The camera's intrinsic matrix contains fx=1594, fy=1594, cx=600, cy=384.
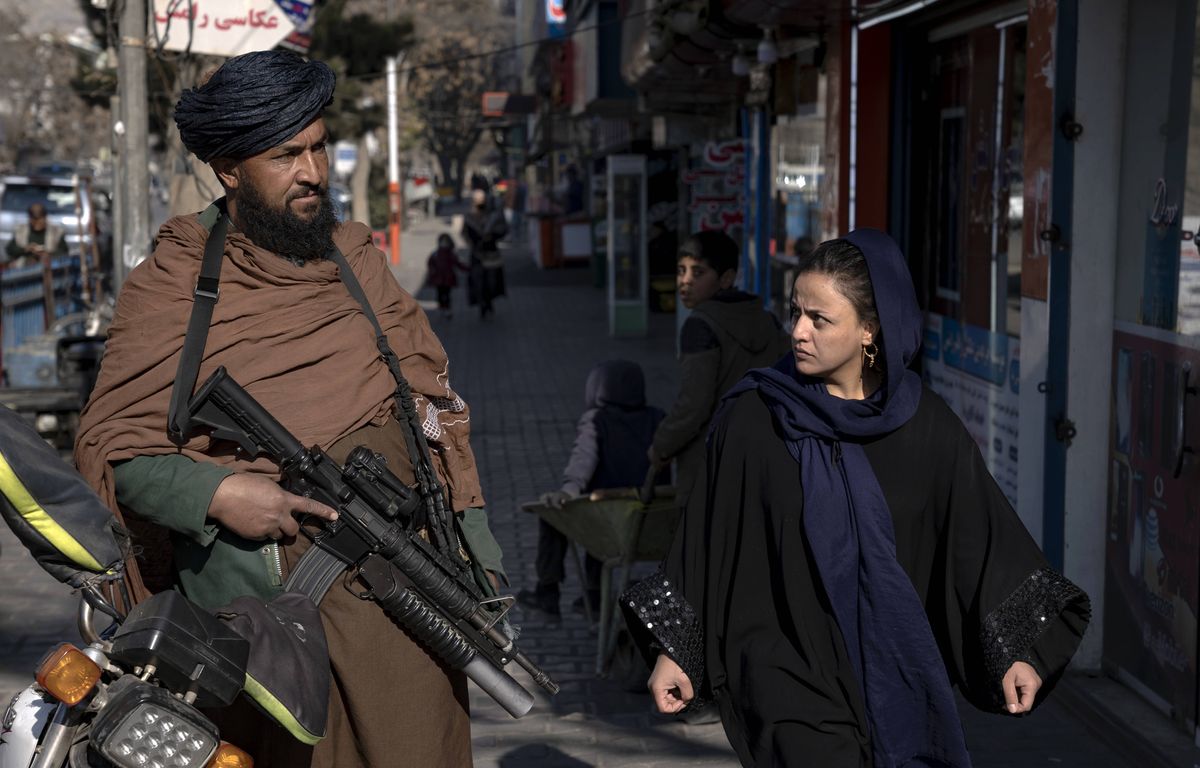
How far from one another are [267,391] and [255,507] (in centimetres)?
25

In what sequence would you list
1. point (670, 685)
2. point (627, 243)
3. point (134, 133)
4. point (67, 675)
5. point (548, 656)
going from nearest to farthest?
point (67, 675), point (670, 685), point (548, 656), point (134, 133), point (627, 243)

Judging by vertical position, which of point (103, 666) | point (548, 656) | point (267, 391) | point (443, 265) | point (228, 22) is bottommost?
point (548, 656)

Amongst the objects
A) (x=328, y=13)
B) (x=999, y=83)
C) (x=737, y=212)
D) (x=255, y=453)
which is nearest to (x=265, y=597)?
(x=255, y=453)

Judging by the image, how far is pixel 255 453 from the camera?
3.19 metres

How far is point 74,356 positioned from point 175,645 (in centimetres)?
970

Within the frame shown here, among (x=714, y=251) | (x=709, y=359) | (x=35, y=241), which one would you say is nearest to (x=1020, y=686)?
(x=709, y=359)

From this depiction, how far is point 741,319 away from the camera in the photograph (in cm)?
559

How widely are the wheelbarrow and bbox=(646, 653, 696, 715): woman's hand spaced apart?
2.54 meters

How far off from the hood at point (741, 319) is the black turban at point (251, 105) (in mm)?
2482

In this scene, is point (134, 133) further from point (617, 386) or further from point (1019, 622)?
point (1019, 622)

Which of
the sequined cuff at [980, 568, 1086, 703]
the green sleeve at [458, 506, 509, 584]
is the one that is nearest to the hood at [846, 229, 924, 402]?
the sequined cuff at [980, 568, 1086, 703]

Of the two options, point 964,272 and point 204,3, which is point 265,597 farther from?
point 204,3

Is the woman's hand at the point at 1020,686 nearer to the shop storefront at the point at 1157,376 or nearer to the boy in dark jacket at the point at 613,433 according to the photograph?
the shop storefront at the point at 1157,376

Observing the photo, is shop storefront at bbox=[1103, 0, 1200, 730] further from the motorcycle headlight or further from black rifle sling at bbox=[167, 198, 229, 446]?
the motorcycle headlight
